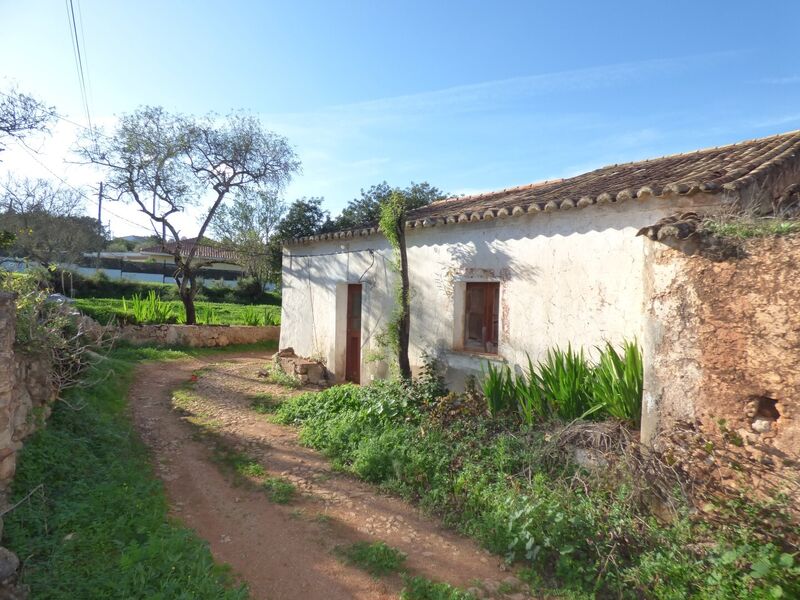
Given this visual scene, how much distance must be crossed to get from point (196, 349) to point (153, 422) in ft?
25.1

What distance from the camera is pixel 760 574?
10.2 feet

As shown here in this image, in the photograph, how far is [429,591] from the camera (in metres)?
3.40

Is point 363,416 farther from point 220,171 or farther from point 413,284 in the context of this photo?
point 220,171

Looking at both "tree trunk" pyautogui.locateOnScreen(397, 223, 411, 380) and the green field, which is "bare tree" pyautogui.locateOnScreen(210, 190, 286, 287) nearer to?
the green field

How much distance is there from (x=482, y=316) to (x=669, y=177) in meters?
3.04

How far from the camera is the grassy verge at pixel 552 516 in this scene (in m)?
3.33

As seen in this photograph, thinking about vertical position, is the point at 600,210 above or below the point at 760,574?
above

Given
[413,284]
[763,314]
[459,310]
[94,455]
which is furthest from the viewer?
[413,284]

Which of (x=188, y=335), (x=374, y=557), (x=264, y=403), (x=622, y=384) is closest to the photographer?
(x=374, y=557)

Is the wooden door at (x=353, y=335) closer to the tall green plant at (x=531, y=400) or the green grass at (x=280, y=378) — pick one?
the green grass at (x=280, y=378)

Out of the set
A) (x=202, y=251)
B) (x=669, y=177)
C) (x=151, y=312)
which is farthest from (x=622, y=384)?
(x=202, y=251)

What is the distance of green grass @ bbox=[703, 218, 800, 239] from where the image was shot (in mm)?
3771

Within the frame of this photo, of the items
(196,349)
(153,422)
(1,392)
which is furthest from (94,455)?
(196,349)

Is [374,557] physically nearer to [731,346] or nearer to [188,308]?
[731,346]
